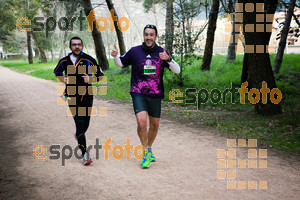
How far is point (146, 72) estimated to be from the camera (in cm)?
455

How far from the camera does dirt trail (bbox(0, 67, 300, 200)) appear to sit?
12.8ft

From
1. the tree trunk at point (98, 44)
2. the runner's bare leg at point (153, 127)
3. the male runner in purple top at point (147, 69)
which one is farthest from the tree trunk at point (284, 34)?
the tree trunk at point (98, 44)

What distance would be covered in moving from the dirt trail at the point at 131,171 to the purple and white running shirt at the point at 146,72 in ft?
4.34


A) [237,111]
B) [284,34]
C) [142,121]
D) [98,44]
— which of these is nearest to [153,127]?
[142,121]

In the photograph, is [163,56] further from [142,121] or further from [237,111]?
[237,111]

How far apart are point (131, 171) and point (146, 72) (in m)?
1.64

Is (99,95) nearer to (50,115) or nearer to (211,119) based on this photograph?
(50,115)

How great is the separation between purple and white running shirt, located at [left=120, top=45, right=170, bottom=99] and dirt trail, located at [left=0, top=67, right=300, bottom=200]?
1.32m

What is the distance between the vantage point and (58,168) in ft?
15.9

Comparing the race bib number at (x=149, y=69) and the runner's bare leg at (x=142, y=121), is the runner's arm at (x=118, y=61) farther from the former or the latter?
the runner's bare leg at (x=142, y=121)

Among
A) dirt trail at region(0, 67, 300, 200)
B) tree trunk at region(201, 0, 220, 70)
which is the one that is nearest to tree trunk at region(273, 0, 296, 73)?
tree trunk at region(201, 0, 220, 70)

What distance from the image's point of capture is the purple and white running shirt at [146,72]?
4.55 meters

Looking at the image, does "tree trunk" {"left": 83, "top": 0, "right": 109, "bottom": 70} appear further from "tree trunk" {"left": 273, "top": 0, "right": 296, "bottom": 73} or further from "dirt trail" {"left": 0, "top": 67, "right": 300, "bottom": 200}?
"dirt trail" {"left": 0, "top": 67, "right": 300, "bottom": 200}

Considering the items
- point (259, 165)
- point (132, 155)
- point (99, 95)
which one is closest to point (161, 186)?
point (132, 155)
